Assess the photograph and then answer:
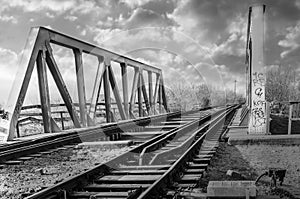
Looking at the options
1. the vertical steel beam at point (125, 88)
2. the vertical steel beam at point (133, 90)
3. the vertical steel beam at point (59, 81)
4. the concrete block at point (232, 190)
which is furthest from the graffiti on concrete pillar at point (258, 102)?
the vertical steel beam at point (133, 90)

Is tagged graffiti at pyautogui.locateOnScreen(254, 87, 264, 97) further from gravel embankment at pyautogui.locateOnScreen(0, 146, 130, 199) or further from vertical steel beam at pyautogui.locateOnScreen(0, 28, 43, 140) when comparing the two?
vertical steel beam at pyautogui.locateOnScreen(0, 28, 43, 140)

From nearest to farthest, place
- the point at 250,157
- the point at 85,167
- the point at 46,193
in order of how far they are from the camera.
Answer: the point at 46,193 → the point at 85,167 → the point at 250,157

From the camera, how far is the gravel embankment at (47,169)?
4465 millimetres

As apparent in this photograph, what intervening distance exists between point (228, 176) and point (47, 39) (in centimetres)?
788

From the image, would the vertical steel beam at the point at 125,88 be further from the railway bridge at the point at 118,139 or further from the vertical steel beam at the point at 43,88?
the vertical steel beam at the point at 43,88

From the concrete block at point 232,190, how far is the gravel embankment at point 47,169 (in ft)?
7.61

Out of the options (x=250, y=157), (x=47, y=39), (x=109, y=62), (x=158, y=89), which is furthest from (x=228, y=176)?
(x=158, y=89)

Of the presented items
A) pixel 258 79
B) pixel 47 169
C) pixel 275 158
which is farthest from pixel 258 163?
pixel 47 169

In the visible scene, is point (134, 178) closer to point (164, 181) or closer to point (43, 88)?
point (164, 181)

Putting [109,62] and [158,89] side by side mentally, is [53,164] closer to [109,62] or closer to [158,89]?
[109,62]

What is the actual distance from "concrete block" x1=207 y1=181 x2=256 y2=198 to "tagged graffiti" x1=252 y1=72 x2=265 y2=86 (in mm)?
A: 5939

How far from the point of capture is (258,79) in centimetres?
893

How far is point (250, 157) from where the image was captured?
6598mm

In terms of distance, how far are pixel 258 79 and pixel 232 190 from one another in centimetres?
617
